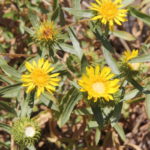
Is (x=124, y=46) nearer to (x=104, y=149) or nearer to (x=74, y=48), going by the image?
(x=104, y=149)

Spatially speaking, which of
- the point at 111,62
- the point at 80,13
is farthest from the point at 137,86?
the point at 80,13

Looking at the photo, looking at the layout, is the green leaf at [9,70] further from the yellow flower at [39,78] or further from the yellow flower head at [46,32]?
the yellow flower head at [46,32]

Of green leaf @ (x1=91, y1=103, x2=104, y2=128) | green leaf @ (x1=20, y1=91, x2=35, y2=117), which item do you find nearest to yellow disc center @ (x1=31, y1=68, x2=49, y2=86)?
green leaf @ (x1=20, y1=91, x2=35, y2=117)

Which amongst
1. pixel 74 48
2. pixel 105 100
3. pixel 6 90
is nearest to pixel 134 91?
Answer: pixel 105 100

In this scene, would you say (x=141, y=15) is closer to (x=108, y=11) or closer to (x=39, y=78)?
(x=108, y=11)

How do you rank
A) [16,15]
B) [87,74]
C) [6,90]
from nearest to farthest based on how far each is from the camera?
[87,74] < [6,90] < [16,15]

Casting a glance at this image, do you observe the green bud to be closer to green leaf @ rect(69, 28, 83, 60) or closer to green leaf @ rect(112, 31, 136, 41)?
green leaf @ rect(69, 28, 83, 60)

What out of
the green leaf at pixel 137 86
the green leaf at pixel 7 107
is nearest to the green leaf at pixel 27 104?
the green leaf at pixel 7 107
